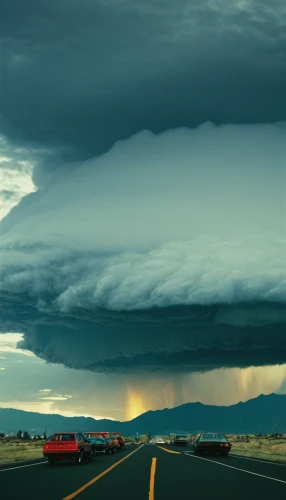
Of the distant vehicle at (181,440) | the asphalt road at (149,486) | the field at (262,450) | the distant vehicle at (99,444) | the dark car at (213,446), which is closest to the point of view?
the asphalt road at (149,486)

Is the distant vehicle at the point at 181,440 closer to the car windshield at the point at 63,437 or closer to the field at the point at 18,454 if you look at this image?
the field at the point at 18,454

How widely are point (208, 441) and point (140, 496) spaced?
35.0 meters

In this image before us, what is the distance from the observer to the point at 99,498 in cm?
1917

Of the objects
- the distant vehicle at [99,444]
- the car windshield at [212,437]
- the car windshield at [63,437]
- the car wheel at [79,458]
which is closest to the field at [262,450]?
the car windshield at [212,437]

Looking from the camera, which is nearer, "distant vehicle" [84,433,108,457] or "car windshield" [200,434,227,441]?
"car windshield" [200,434,227,441]

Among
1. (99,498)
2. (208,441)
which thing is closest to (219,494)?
(99,498)

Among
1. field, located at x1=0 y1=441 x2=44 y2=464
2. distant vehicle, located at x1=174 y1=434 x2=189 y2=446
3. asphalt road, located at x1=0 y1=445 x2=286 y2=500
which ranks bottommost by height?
field, located at x1=0 y1=441 x2=44 y2=464

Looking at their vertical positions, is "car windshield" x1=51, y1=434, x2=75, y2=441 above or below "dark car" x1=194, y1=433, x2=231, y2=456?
above

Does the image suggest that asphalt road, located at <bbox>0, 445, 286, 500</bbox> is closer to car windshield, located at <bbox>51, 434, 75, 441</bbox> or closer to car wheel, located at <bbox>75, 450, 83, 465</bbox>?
car wheel, located at <bbox>75, 450, 83, 465</bbox>

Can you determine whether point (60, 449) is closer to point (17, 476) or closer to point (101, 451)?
point (17, 476)

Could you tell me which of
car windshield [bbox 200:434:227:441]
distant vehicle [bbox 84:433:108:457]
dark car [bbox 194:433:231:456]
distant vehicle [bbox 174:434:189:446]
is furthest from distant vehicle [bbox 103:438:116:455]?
distant vehicle [bbox 174:434:189:446]

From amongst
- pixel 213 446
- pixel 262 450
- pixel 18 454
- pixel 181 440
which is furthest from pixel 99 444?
pixel 181 440

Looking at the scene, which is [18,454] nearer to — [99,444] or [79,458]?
[99,444]

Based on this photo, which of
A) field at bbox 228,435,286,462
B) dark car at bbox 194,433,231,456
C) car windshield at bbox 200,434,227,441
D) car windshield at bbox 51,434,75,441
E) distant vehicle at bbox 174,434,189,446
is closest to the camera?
car windshield at bbox 51,434,75,441
